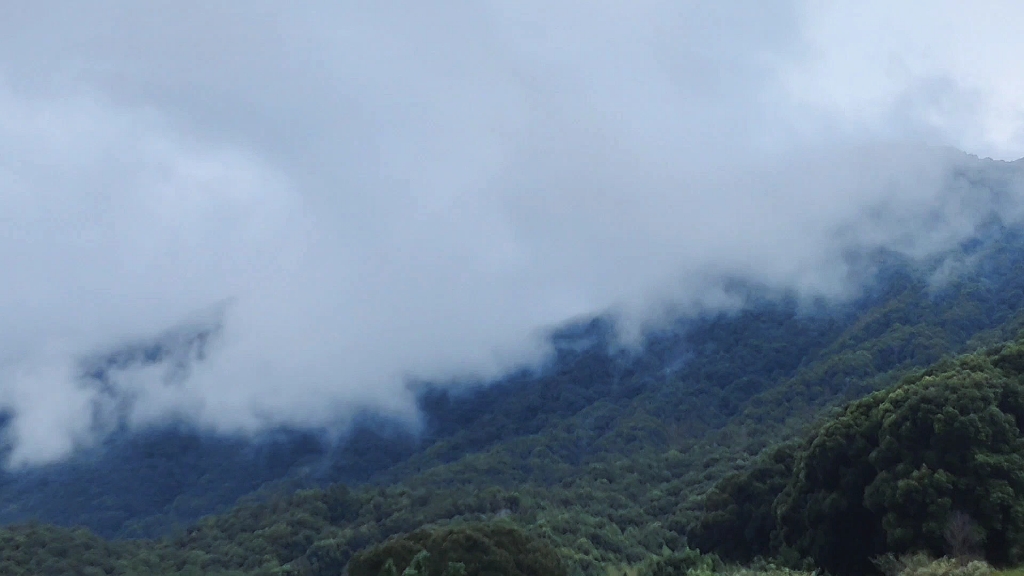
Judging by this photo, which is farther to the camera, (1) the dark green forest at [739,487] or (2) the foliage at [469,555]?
(2) the foliage at [469,555]

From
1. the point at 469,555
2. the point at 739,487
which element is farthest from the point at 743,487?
the point at 469,555

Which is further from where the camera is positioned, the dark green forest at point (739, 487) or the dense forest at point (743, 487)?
the dark green forest at point (739, 487)

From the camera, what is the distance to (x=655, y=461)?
153m

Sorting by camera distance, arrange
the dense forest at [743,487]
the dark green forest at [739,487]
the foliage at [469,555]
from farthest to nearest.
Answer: the foliage at [469,555]
the dark green forest at [739,487]
the dense forest at [743,487]

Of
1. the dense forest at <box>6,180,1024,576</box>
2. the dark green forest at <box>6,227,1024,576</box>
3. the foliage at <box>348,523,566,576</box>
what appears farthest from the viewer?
→ the foliage at <box>348,523,566,576</box>

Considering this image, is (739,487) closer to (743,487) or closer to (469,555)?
(743,487)

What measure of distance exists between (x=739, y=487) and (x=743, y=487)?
1.07 feet

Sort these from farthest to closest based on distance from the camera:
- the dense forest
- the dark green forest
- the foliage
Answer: the foliage → the dark green forest → the dense forest

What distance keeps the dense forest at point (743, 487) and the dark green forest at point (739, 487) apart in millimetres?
190

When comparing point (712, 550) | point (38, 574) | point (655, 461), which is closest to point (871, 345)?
point (655, 461)

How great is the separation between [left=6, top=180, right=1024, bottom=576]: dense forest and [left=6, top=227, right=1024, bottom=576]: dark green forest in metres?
0.19

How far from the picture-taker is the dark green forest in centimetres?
4938

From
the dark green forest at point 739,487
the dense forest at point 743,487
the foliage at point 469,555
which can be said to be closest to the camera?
the dense forest at point 743,487

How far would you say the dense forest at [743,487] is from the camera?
49.1m
